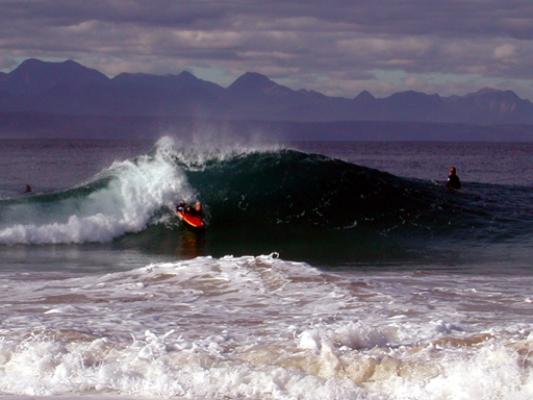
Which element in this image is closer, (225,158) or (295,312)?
(295,312)

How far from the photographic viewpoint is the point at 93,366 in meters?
9.58

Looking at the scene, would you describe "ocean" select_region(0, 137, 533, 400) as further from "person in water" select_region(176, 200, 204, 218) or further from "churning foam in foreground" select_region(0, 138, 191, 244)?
"person in water" select_region(176, 200, 204, 218)

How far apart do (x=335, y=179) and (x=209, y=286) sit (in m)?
16.8

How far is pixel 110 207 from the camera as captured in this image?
26781mm

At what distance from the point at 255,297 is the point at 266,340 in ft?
7.91

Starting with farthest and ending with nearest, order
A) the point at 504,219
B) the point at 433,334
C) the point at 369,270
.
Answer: the point at 504,219 < the point at 369,270 < the point at 433,334

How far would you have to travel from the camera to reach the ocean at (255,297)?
9.11m

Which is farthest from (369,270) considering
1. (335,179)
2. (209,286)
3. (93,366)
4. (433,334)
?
(335,179)

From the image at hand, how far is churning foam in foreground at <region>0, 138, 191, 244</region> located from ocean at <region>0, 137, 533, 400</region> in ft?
0.18

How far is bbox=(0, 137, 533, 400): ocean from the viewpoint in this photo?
911cm

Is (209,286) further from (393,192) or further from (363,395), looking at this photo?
(393,192)

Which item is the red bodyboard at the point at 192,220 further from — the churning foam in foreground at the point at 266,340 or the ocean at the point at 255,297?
the churning foam in foreground at the point at 266,340

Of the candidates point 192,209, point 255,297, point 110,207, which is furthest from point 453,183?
point 255,297

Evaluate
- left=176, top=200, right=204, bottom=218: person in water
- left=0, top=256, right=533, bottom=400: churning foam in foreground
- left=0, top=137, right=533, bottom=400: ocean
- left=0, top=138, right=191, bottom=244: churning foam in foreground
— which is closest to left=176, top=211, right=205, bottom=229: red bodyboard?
left=176, top=200, right=204, bottom=218: person in water
